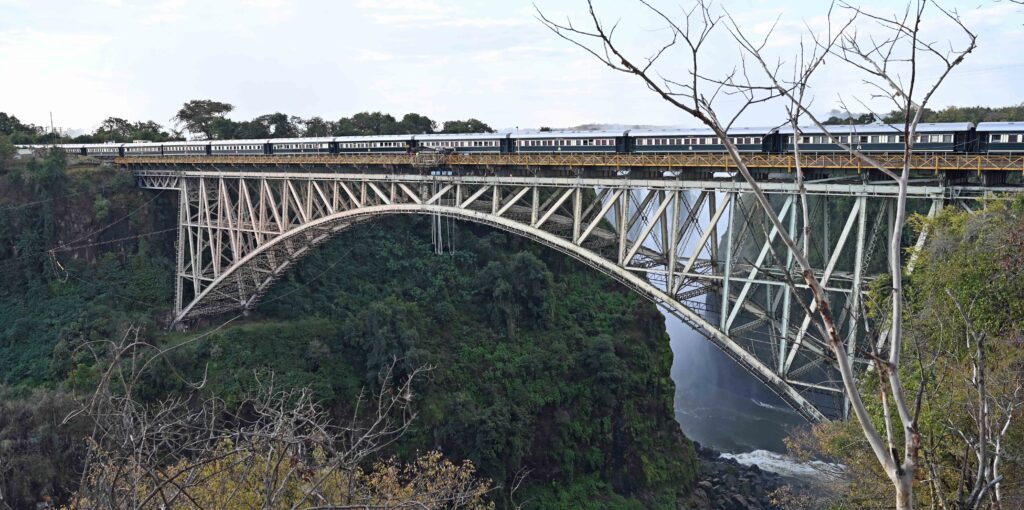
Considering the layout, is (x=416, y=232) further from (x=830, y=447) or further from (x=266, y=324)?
(x=830, y=447)

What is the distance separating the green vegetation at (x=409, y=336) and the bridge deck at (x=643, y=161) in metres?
4.86

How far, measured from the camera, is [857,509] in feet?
37.8

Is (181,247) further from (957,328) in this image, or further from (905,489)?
(905,489)

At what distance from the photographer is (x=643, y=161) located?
1762cm

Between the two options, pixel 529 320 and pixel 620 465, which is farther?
pixel 529 320

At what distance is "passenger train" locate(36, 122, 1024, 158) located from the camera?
13641mm

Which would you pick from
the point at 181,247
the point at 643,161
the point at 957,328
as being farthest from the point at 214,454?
the point at 181,247

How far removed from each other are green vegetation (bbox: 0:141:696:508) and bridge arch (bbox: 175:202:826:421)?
1.87 meters

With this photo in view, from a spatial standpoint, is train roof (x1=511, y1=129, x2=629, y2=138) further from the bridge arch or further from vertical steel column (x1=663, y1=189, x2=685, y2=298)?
vertical steel column (x1=663, y1=189, x2=685, y2=298)

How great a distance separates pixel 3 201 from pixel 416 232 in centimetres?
1644

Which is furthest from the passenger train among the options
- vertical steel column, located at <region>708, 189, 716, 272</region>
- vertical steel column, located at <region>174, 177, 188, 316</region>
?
vertical steel column, located at <region>174, 177, 188, 316</region>

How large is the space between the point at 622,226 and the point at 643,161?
1729 mm

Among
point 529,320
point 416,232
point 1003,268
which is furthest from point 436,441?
point 1003,268

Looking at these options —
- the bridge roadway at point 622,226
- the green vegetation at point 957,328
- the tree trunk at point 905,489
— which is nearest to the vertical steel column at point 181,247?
the bridge roadway at point 622,226
